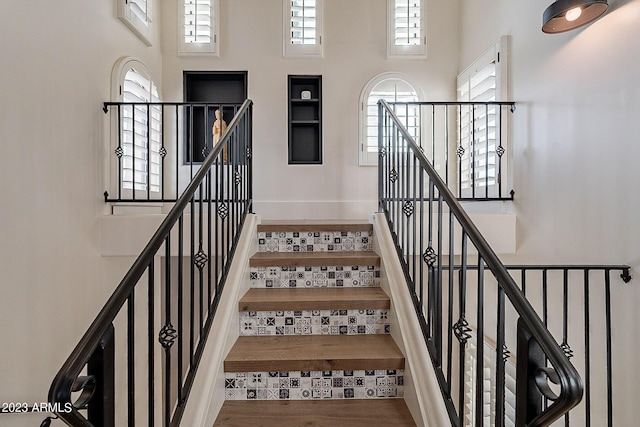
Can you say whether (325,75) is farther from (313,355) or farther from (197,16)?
(313,355)

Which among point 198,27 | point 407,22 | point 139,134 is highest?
point 407,22

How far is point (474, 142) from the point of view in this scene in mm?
3537

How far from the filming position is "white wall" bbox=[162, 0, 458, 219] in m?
4.40

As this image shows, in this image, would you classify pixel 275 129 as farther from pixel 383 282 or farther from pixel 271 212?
pixel 383 282

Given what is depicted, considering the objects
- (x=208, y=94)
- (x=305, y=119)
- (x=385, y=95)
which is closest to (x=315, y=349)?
(x=305, y=119)

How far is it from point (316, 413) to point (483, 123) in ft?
9.81

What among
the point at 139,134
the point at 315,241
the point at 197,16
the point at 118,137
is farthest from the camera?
the point at 197,16

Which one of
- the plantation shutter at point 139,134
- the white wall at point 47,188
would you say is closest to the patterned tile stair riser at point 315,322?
the white wall at point 47,188

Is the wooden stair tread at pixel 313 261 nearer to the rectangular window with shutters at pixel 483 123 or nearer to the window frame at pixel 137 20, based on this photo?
the rectangular window with shutters at pixel 483 123

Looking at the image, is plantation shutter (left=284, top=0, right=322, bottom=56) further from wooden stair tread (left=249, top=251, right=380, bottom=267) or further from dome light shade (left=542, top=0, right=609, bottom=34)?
wooden stair tread (left=249, top=251, right=380, bottom=267)

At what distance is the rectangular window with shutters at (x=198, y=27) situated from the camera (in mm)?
4305

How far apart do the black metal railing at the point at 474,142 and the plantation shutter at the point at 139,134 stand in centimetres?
218

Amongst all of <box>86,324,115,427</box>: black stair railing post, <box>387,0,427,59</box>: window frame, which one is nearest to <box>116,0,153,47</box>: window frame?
<box>387,0,427,59</box>: window frame

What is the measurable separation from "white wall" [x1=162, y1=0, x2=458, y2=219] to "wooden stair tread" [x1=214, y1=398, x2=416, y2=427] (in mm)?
2855
